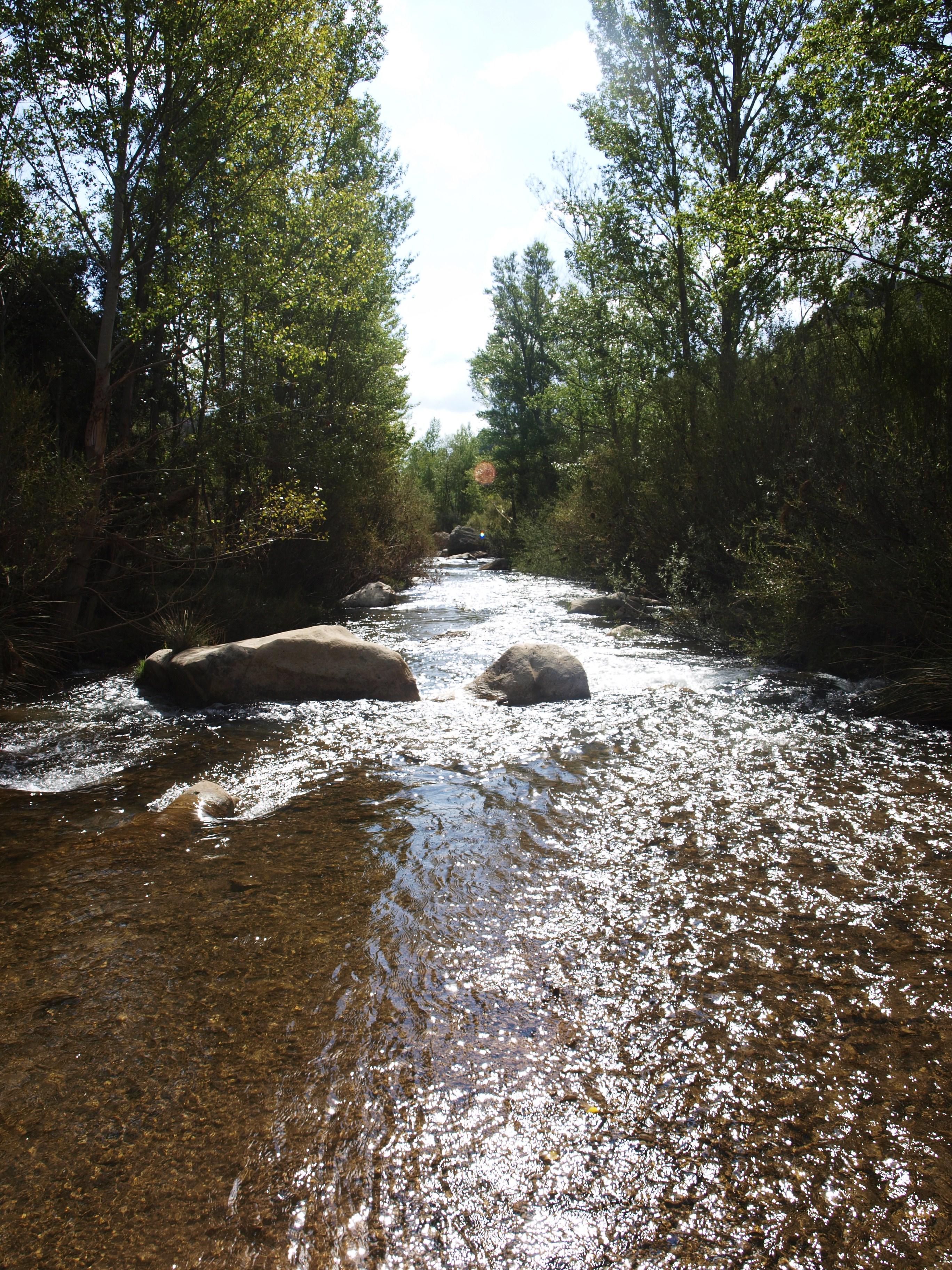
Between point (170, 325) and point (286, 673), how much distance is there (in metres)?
7.01

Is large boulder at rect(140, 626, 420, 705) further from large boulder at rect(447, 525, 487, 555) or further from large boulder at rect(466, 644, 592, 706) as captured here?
large boulder at rect(447, 525, 487, 555)

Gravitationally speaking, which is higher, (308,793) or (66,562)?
(66,562)

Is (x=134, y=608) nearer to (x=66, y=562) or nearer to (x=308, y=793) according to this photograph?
(x=66, y=562)

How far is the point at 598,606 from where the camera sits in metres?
15.0

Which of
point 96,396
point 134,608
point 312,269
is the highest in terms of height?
point 312,269

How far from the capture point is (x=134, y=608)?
33.4 feet

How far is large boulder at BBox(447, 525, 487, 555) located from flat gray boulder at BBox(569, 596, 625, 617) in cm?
2735

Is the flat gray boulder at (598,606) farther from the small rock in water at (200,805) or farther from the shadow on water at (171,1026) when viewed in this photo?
the shadow on water at (171,1026)

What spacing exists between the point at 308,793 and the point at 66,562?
212 inches

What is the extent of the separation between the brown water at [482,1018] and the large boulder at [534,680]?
2.11 metres

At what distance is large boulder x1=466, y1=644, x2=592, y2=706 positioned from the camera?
780 centimetres

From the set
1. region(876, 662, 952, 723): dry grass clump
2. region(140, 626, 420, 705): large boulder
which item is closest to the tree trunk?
region(140, 626, 420, 705): large boulder

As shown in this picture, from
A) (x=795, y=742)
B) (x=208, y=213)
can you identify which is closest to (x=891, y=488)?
(x=795, y=742)

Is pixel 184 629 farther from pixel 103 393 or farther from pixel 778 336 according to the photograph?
pixel 778 336
